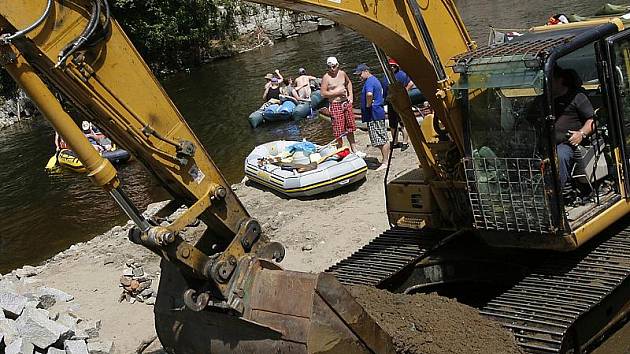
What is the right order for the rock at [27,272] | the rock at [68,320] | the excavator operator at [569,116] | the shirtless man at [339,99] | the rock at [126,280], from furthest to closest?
the shirtless man at [339,99]
the rock at [27,272]
the rock at [126,280]
the rock at [68,320]
the excavator operator at [569,116]

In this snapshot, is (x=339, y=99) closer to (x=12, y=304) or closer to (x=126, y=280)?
(x=126, y=280)

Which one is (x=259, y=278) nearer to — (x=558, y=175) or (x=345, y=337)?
(x=345, y=337)

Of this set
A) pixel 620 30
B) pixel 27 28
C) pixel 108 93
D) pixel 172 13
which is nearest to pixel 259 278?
pixel 108 93

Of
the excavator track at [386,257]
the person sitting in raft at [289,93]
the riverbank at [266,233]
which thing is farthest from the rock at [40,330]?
the person sitting in raft at [289,93]

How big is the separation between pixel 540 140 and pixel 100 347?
4.78 metres

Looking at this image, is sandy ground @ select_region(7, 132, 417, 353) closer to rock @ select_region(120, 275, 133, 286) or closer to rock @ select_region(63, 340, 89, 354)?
rock @ select_region(120, 275, 133, 286)

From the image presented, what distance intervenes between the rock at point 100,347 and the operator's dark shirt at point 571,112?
4.78m

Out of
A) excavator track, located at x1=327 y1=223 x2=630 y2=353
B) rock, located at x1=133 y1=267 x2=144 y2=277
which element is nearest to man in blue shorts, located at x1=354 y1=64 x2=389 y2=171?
rock, located at x1=133 y1=267 x2=144 y2=277

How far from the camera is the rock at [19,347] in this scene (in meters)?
6.76

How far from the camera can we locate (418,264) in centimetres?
659

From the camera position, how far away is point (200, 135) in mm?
20797

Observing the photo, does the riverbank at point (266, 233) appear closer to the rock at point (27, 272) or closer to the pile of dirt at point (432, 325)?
the rock at point (27, 272)

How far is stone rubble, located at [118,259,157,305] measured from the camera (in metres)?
9.08

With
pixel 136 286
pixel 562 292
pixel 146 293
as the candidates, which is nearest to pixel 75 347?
pixel 146 293
